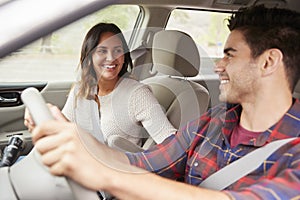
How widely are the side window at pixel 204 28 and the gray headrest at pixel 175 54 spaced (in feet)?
0.14

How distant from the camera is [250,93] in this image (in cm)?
168

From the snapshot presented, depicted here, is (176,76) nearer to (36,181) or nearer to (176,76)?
(176,76)

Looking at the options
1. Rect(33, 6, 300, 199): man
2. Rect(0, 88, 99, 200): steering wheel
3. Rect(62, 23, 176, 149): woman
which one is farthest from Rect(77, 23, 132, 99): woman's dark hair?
Rect(0, 88, 99, 200): steering wheel

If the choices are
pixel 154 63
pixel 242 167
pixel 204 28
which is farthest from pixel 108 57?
pixel 242 167

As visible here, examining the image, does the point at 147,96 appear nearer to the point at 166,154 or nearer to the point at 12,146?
the point at 166,154

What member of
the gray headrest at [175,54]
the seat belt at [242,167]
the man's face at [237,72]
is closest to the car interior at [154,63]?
the gray headrest at [175,54]

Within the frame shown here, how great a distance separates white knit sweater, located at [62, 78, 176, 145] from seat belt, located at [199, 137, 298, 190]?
0.67 m

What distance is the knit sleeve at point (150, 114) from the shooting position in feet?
7.60

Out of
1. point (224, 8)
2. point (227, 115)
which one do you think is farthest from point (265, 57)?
point (224, 8)

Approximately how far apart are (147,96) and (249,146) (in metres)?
0.87

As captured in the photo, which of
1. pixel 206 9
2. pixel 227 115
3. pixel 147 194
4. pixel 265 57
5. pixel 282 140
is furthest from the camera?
pixel 206 9

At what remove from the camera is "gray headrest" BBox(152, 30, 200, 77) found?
254cm

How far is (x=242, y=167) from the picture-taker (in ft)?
5.20

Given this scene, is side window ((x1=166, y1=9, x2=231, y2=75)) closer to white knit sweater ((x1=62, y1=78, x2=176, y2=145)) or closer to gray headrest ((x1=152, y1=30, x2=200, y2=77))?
gray headrest ((x1=152, y1=30, x2=200, y2=77))
